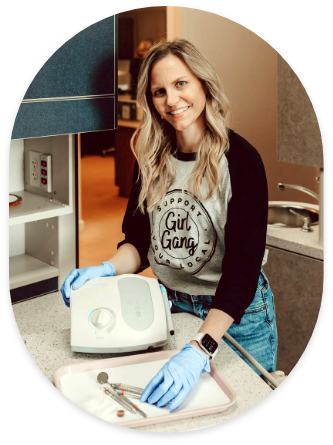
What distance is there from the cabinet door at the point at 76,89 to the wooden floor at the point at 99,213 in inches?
78.2

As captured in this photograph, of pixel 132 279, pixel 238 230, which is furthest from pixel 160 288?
pixel 238 230

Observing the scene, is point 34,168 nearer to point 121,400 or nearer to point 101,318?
point 101,318

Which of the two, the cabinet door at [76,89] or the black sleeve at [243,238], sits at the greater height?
the cabinet door at [76,89]

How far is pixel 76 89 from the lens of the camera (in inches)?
59.0

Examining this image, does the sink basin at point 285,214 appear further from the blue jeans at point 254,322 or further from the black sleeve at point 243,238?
the black sleeve at point 243,238

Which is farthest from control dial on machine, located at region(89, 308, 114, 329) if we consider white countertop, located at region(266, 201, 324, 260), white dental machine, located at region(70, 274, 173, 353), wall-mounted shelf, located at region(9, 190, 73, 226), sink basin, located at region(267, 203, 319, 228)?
sink basin, located at region(267, 203, 319, 228)

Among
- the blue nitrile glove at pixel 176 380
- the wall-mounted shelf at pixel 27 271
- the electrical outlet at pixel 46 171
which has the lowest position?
the wall-mounted shelf at pixel 27 271

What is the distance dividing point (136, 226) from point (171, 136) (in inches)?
11.3

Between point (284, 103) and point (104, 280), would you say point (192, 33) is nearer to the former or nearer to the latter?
point (284, 103)

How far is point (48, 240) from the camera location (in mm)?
1884

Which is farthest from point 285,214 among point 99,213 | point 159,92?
point 99,213

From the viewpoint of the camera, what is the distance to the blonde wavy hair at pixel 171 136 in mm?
1277

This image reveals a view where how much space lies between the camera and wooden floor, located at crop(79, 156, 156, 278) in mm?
3796

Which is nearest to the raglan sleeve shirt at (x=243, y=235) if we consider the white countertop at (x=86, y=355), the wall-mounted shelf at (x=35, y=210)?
the white countertop at (x=86, y=355)
